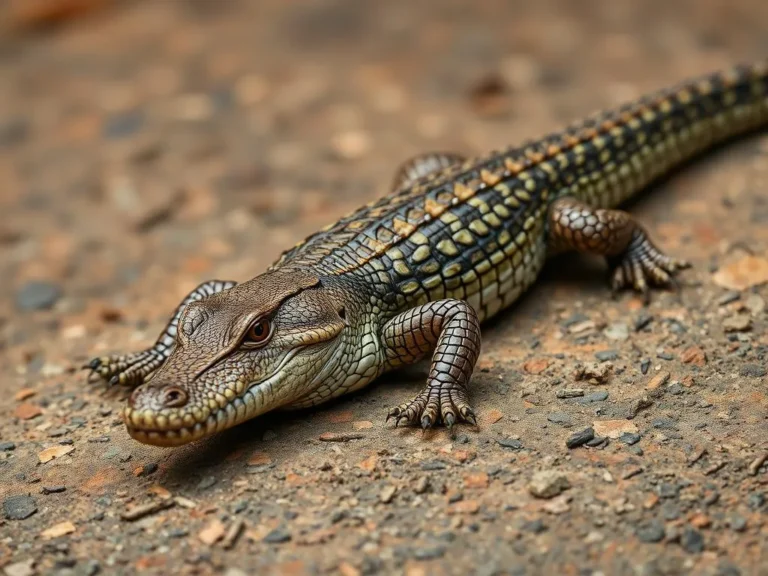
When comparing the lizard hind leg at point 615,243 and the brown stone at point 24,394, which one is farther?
the lizard hind leg at point 615,243

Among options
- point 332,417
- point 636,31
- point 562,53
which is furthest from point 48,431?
point 636,31

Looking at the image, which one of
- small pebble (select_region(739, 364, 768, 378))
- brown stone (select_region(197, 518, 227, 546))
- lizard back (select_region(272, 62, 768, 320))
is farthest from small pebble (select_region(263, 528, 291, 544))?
small pebble (select_region(739, 364, 768, 378))

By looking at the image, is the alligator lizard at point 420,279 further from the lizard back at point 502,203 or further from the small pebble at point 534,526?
the small pebble at point 534,526

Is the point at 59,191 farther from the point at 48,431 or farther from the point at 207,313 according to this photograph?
the point at 207,313

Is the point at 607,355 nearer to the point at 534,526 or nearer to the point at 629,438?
the point at 629,438

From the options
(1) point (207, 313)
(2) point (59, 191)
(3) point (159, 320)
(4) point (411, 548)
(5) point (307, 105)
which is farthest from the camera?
(5) point (307, 105)

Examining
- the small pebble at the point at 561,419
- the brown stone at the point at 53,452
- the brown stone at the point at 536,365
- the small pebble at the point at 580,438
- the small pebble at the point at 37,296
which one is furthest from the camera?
the small pebble at the point at 37,296

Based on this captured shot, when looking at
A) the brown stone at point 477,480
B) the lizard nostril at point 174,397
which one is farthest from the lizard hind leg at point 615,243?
the lizard nostril at point 174,397
